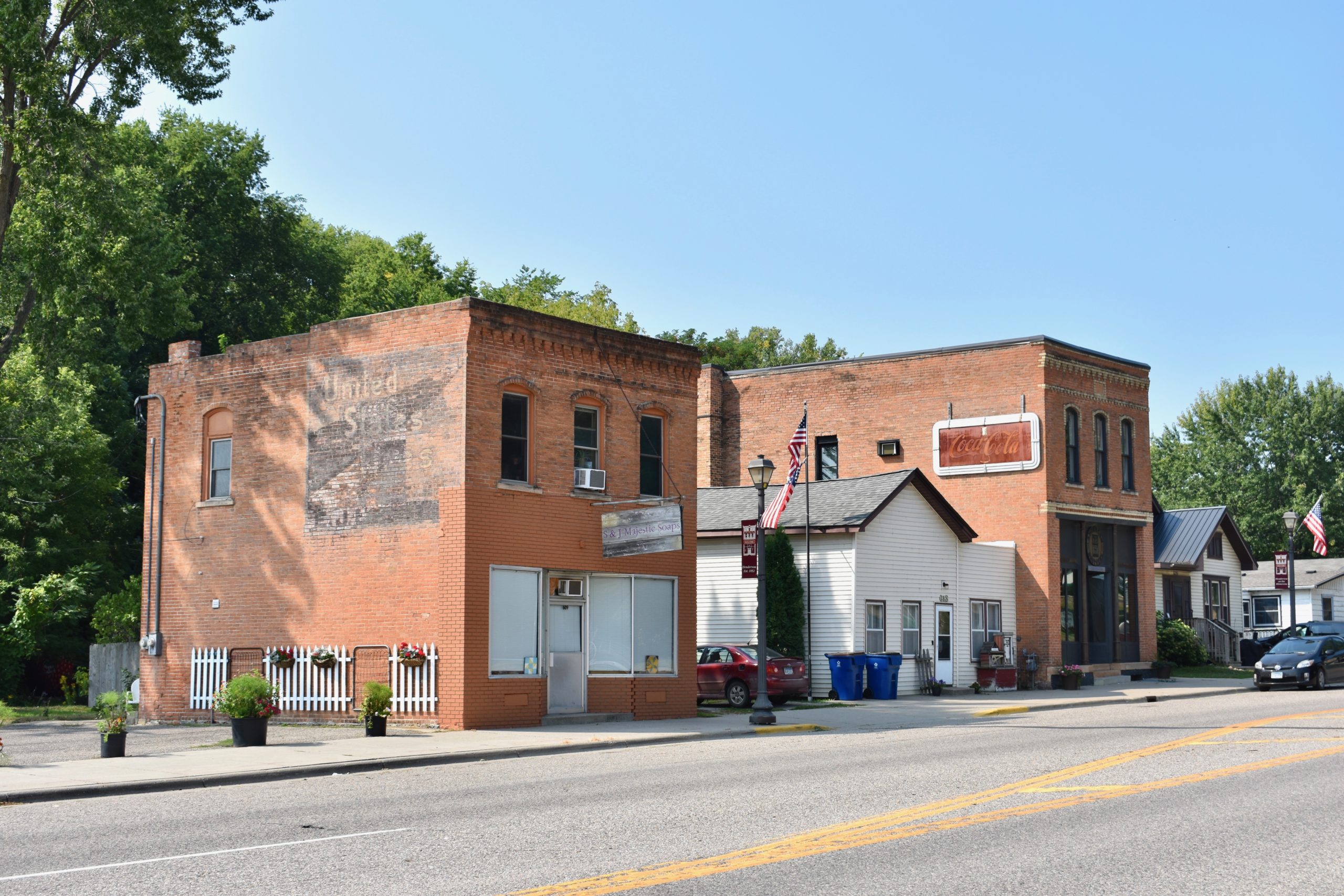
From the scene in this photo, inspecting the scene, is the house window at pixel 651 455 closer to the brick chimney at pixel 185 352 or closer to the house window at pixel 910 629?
the brick chimney at pixel 185 352

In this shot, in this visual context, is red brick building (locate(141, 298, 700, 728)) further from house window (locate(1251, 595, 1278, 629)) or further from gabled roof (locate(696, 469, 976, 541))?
house window (locate(1251, 595, 1278, 629))

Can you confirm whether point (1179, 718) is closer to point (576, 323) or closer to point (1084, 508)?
point (576, 323)

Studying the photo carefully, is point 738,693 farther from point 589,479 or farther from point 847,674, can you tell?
point 589,479

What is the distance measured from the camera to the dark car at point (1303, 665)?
35125mm

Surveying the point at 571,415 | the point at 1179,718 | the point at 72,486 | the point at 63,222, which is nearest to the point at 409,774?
the point at 571,415

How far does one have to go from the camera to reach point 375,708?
21.3 metres

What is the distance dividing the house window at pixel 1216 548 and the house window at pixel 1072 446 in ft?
41.6

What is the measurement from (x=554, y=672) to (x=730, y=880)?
16427mm

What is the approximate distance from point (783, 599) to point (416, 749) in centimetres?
1538

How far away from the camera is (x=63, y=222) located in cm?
2881

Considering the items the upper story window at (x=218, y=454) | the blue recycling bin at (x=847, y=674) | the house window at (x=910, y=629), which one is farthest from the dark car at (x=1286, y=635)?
the upper story window at (x=218, y=454)

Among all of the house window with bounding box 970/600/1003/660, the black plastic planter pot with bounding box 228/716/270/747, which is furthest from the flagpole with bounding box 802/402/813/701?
the black plastic planter pot with bounding box 228/716/270/747

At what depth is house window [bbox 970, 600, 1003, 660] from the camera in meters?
37.7

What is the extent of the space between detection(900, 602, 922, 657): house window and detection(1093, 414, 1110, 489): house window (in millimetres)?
9792
